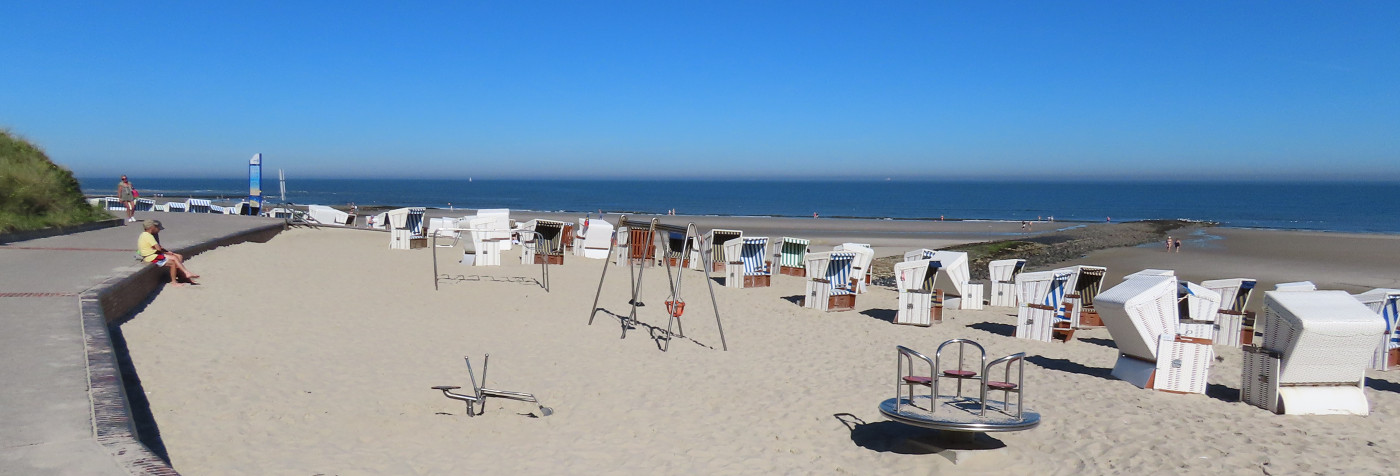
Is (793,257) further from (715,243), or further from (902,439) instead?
(902,439)

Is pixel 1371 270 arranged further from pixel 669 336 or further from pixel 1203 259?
pixel 669 336

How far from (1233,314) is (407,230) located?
1648 cm

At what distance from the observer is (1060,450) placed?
248 inches

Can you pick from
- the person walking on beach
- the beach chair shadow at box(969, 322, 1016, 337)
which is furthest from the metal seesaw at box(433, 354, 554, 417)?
the person walking on beach

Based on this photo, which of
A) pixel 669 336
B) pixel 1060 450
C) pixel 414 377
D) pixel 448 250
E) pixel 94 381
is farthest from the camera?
pixel 448 250

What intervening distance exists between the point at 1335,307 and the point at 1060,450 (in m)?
3.05

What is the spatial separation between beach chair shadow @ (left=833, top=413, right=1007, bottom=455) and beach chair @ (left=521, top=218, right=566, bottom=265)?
35.3ft

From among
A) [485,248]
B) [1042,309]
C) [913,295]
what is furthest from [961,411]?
[485,248]

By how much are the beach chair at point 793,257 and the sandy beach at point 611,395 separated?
387cm

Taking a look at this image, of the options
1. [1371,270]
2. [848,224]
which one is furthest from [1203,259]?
[848,224]

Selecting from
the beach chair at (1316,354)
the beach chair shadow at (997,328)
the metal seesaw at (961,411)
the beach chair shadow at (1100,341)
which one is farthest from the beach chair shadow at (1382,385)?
the metal seesaw at (961,411)

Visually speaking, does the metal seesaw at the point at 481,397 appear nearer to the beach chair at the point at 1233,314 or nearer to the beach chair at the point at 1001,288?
the beach chair at the point at 1233,314

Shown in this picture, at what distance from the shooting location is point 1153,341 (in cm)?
821

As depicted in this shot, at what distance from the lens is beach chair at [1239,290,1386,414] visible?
7.11m
